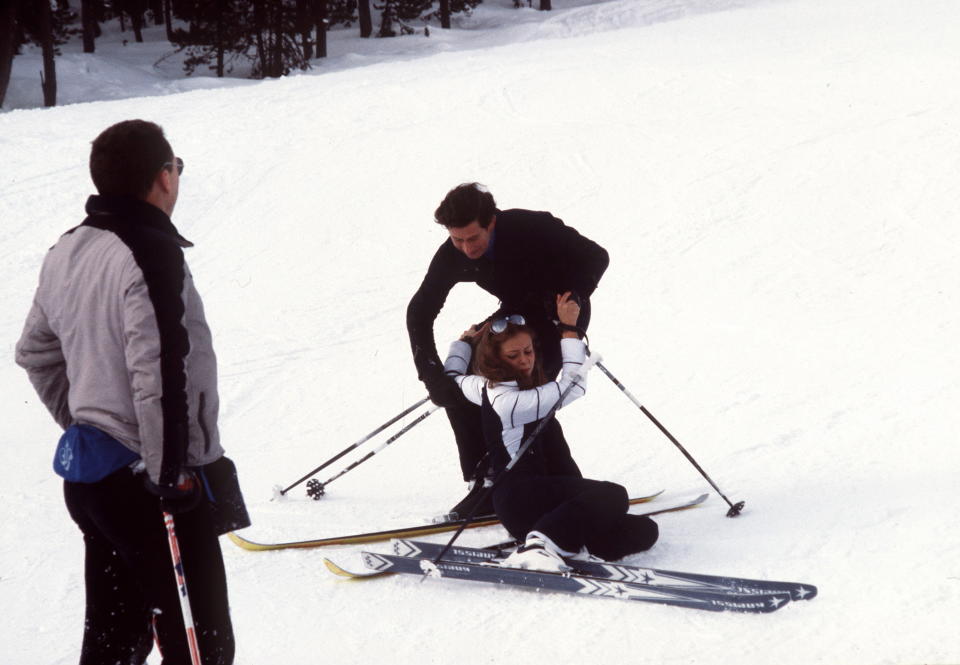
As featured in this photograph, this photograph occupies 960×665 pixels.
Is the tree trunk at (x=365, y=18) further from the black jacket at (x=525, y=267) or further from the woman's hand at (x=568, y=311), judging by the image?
the woman's hand at (x=568, y=311)

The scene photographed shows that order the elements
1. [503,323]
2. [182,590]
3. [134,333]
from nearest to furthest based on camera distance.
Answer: [134,333] → [182,590] → [503,323]

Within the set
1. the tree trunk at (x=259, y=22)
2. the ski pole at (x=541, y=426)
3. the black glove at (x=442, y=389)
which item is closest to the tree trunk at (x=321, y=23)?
the tree trunk at (x=259, y=22)

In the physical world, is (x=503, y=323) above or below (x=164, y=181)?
below

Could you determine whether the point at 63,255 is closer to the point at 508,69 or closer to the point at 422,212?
the point at 422,212

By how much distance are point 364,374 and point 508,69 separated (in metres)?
8.44

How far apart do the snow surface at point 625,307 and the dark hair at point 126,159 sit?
1993 millimetres

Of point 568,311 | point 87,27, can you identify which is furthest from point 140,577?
point 87,27

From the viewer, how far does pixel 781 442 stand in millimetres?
5426

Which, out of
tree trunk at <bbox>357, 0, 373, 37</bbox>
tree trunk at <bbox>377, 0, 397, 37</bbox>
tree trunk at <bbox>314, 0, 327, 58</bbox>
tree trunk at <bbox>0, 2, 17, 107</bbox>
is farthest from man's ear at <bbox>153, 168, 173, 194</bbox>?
tree trunk at <bbox>357, 0, 373, 37</bbox>

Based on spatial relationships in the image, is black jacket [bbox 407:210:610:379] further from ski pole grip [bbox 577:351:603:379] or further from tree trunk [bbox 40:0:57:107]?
tree trunk [bbox 40:0:57:107]

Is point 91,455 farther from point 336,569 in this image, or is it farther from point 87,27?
point 87,27

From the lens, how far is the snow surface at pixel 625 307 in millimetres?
3793

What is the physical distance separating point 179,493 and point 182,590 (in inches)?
10.5

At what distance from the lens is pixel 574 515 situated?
3941 millimetres
